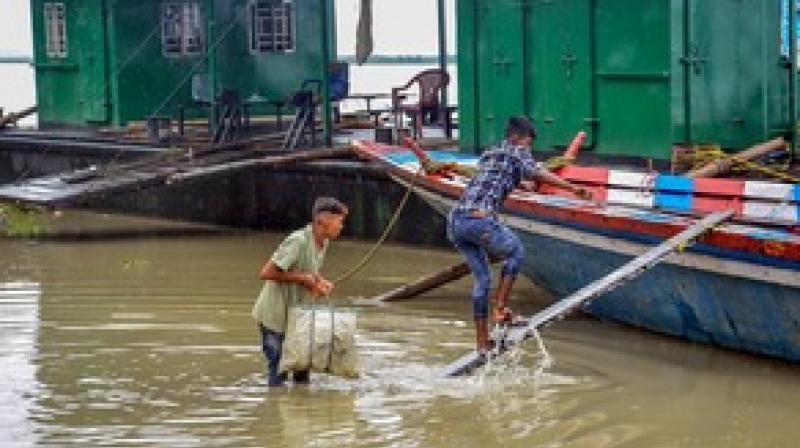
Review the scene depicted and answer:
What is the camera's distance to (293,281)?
1109 cm

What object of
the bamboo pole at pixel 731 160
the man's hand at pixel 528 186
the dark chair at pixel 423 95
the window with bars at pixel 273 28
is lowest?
the man's hand at pixel 528 186

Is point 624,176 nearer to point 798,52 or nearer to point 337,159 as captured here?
point 798,52

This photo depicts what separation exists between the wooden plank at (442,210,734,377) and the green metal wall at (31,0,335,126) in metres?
15.9

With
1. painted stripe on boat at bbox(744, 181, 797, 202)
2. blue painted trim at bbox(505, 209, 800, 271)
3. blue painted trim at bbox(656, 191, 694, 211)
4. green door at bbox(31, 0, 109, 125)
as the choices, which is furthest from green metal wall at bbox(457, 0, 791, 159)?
green door at bbox(31, 0, 109, 125)

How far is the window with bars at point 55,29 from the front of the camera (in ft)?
100

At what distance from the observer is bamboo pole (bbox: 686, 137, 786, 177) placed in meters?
14.6

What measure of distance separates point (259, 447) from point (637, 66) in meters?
8.42

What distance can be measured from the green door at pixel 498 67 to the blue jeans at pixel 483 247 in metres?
7.58

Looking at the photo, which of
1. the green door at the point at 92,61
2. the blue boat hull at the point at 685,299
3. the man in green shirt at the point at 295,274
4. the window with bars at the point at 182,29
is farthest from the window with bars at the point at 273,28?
the man in green shirt at the point at 295,274

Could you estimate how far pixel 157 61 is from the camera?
1128 inches

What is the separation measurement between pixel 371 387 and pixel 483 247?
1.24 metres

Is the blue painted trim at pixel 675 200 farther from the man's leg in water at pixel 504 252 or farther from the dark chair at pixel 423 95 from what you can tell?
the dark chair at pixel 423 95

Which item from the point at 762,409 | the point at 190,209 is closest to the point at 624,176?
the point at 762,409

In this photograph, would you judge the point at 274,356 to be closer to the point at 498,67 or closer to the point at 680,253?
the point at 680,253
